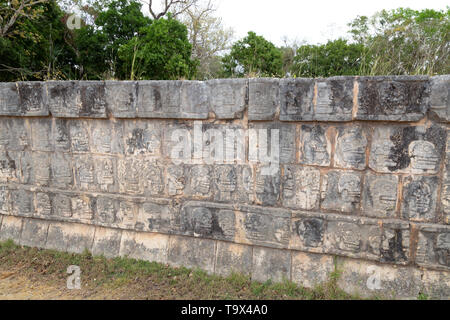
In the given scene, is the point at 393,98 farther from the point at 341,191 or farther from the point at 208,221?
the point at 208,221

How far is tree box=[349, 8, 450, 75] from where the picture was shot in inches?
182

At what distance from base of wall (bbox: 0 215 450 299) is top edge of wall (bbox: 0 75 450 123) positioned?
1.29 metres

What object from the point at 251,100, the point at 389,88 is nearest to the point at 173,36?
the point at 251,100

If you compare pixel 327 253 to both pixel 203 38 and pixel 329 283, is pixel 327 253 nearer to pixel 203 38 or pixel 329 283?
pixel 329 283

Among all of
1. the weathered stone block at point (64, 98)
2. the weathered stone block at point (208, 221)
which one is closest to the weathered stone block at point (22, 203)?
the weathered stone block at point (64, 98)

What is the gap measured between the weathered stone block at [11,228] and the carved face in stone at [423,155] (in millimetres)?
4440

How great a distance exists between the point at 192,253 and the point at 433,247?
218 cm

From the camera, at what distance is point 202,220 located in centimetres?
317

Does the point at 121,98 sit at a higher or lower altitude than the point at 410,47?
lower

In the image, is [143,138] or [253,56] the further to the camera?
[253,56]

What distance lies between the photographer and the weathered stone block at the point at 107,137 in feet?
11.0

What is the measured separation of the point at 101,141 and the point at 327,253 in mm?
2587

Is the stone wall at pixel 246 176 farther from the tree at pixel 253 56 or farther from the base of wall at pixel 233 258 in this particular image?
the tree at pixel 253 56

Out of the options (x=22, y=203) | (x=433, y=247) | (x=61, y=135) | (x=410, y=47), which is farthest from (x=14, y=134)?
(x=410, y=47)
